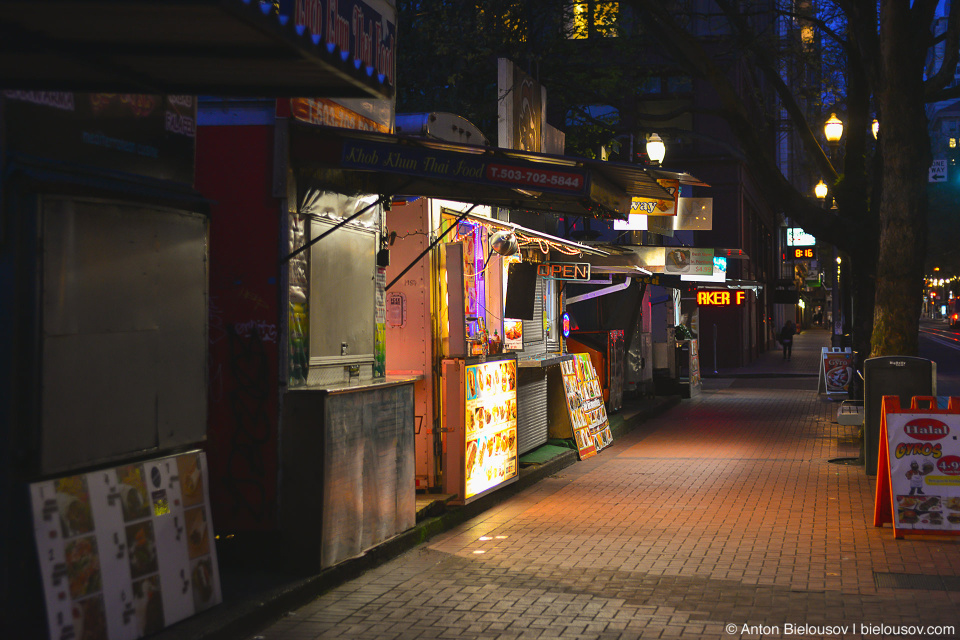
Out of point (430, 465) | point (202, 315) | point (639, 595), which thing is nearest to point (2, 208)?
point (202, 315)

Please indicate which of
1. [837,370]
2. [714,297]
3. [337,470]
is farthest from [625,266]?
[714,297]

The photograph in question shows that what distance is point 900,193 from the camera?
1258 centimetres

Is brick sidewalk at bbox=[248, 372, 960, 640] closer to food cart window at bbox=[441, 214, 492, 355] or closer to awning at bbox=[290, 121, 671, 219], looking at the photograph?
food cart window at bbox=[441, 214, 492, 355]

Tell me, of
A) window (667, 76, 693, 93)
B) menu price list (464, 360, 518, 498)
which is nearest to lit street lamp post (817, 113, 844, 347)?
window (667, 76, 693, 93)

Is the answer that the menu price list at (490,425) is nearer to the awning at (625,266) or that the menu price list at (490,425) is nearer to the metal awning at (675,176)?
the metal awning at (675,176)

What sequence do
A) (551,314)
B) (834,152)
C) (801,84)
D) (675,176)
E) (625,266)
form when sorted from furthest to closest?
(834,152) → (801,84) → (625,266) → (551,314) → (675,176)

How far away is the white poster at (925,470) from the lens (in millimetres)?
8453

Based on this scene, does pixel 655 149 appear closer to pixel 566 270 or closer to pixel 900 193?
pixel 566 270

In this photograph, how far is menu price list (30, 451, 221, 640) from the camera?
487 centimetres

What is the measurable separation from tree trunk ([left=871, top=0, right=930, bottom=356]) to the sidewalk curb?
5560 mm

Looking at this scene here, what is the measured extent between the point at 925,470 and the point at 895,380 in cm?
288

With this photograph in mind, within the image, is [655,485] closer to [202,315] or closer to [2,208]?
[202,315]

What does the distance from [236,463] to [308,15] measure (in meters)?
3.58

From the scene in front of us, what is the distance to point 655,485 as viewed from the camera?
1162 cm
